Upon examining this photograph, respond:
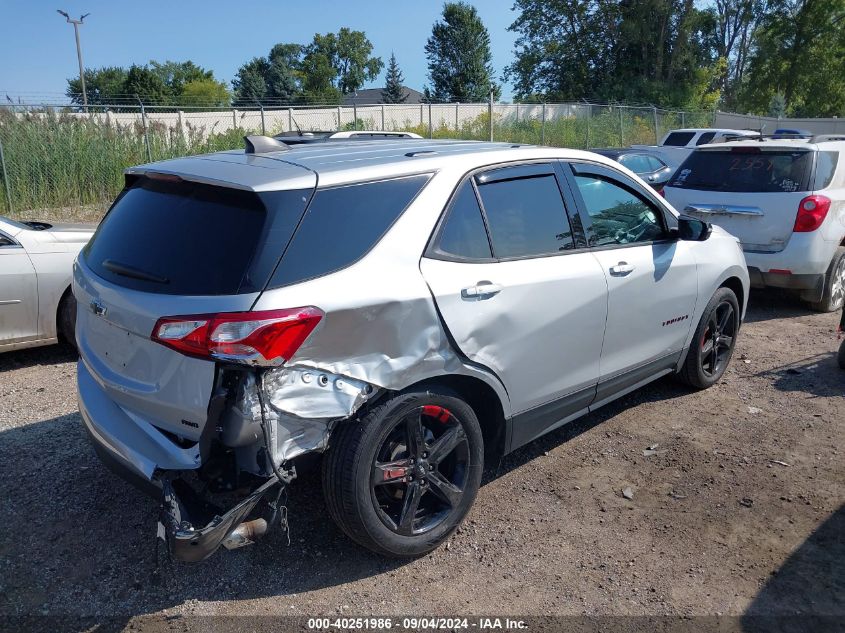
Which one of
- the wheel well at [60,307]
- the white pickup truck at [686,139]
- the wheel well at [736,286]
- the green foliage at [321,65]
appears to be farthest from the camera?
the green foliage at [321,65]

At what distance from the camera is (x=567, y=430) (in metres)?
4.61

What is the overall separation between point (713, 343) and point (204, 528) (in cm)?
402

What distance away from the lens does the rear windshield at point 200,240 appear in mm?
2693

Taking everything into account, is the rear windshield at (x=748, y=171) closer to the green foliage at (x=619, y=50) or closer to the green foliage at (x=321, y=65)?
the green foliage at (x=619, y=50)

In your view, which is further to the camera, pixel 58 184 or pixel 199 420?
pixel 58 184

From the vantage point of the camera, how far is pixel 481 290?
3.24 m

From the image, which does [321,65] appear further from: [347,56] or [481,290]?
[481,290]

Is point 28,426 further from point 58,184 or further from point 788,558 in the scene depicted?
point 58,184

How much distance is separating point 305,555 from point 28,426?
2.49 m

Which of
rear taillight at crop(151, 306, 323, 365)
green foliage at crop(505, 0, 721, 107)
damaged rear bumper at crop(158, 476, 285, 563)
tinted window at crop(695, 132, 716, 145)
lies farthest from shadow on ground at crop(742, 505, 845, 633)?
green foliage at crop(505, 0, 721, 107)

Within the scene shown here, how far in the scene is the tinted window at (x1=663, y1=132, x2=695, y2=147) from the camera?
20.0 meters

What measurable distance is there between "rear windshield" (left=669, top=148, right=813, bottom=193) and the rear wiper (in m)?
6.35

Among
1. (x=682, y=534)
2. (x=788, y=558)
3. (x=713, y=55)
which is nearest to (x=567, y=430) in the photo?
(x=682, y=534)

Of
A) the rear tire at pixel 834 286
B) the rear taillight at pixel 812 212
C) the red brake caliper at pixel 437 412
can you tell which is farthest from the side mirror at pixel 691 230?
the rear tire at pixel 834 286
